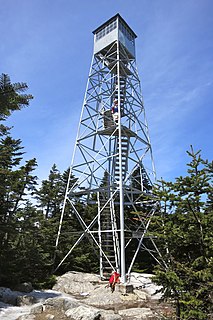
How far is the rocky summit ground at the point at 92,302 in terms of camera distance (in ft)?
23.6

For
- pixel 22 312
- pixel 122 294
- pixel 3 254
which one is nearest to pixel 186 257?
pixel 22 312

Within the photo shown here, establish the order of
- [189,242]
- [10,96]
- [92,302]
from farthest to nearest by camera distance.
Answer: [92,302] < [189,242] < [10,96]

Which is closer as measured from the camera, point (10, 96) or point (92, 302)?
point (10, 96)

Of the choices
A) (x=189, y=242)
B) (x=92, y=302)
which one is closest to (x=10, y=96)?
(x=189, y=242)

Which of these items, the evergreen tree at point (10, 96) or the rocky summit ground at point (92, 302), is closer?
the evergreen tree at point (10, 96)

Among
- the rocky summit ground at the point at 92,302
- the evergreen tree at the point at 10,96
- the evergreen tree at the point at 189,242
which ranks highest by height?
the evergreen tree at the point at 10,96

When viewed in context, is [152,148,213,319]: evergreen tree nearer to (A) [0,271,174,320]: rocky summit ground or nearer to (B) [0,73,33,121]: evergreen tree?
(A) [0,271,174,320]: rocky summit ground

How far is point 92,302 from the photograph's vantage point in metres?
9.73

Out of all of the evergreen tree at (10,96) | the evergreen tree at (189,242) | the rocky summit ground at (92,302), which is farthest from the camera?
the rocky summit ground at (92,302)

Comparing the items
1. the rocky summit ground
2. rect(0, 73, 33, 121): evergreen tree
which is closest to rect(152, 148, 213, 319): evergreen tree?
the rocky summit ground

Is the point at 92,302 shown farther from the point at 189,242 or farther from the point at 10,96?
the point at 10,96

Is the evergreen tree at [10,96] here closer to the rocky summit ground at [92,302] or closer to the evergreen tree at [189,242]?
the evergreen tree at [189,242]

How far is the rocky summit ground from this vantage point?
7.20 metres

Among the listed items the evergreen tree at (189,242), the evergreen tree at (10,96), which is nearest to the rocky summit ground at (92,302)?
the evergreen tree at (189,242)
